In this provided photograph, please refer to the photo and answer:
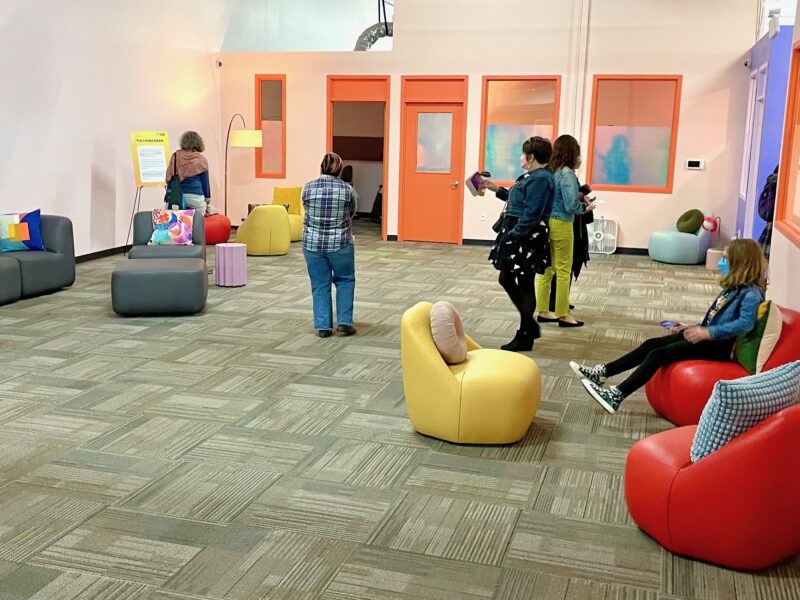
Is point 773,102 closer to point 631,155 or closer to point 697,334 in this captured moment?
point 631,155

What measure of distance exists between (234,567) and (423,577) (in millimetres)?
644

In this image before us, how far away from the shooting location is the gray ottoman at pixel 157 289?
676cm

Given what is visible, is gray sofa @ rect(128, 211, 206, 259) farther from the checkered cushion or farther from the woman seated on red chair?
the checkered cushion

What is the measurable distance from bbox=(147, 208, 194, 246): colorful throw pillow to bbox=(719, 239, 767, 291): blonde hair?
522 centimetres

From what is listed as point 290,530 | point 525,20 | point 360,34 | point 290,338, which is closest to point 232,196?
point 360,34

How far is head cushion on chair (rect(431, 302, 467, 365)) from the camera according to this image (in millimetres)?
4164

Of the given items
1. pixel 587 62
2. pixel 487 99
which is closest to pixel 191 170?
pixel 487 99

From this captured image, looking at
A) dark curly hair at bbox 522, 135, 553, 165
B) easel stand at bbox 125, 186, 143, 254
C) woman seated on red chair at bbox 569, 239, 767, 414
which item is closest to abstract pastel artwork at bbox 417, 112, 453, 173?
easel stand at bbox 125, 186, 143, 254

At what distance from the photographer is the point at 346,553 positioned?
10.1 ft

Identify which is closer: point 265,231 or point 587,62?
point 265,231

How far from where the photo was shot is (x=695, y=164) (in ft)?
36.6

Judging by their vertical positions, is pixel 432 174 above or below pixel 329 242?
above

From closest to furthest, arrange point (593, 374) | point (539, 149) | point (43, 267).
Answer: point (593, 374) < point (539, 149) < point (43, 267)

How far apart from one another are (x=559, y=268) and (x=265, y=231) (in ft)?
15.9
